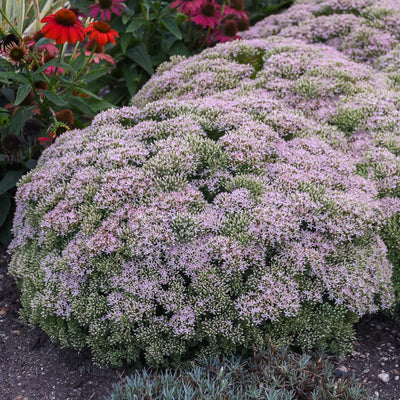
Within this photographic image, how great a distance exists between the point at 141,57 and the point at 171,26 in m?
0.54

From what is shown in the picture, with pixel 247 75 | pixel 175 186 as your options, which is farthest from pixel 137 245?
pixel 247 75

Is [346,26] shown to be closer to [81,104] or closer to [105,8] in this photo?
[105,8]

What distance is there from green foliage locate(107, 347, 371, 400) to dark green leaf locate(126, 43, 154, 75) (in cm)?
383

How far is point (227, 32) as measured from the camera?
593cm

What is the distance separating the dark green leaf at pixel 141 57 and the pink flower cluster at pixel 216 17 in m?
0.65

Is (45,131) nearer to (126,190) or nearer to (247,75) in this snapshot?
(126,190)

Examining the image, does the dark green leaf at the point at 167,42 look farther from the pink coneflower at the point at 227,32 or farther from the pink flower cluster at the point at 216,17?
the pink coneflower at the point at 227,32

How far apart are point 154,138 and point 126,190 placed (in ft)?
2.19

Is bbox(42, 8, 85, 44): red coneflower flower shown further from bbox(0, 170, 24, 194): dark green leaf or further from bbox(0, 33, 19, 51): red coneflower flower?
bbox(0, 170, 24, 194): dark green leaf

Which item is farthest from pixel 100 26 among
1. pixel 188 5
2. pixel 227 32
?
pixel 227 32

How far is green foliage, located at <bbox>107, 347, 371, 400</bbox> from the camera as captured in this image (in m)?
2.53

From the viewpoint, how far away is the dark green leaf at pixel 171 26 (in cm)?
550

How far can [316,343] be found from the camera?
3.09 m

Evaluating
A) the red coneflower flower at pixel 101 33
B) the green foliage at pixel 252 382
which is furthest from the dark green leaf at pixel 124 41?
the green foliage at pixel 252 382
